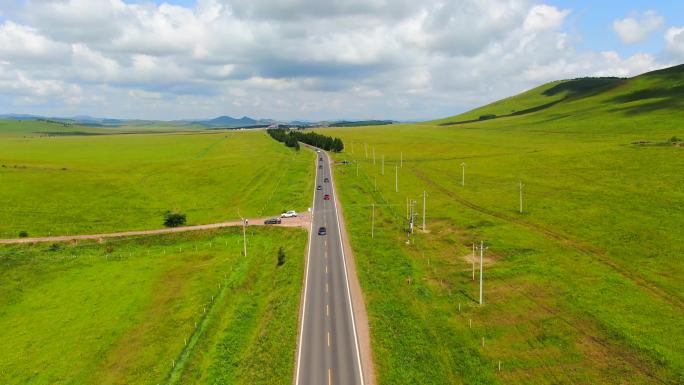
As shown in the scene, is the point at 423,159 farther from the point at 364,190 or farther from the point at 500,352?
the point at 500,352

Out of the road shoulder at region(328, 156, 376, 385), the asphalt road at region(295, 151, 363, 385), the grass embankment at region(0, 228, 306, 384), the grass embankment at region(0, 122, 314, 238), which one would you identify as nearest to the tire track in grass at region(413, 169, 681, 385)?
the road shoulder at region(328, 156, 376, 385)

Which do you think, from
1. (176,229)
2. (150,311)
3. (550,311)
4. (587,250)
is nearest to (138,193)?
(176,229)

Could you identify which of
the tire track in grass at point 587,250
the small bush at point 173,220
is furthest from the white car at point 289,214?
the tire track in grass at point 587,250

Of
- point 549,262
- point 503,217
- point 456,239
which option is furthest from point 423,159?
point 549,262

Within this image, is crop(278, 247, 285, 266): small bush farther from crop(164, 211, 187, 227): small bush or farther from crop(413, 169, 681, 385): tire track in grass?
crop(413, 169, 681, 385): tire track in grass

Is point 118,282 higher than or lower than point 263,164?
lower
